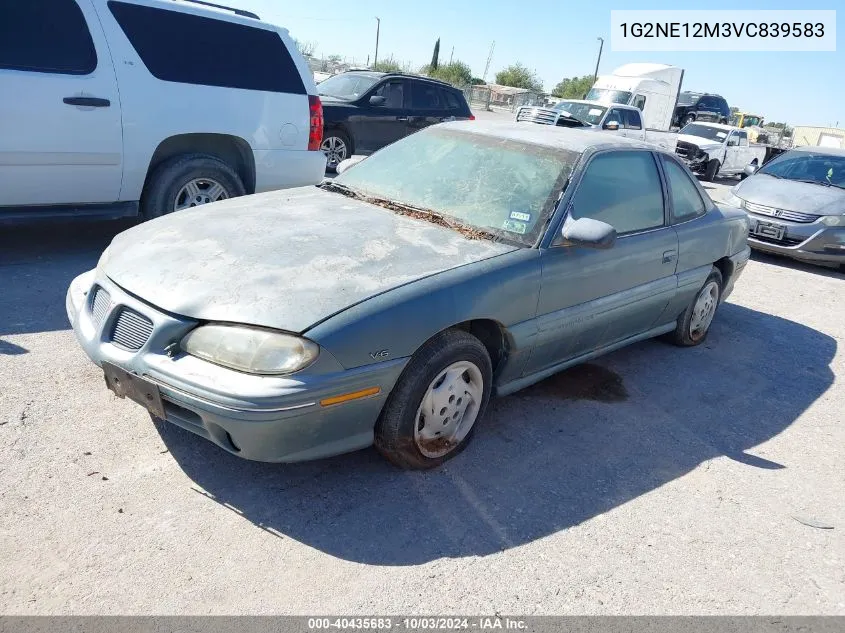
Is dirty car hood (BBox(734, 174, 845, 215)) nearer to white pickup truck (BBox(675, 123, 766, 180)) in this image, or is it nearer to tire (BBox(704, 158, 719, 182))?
white pickup truck (BBox(675, 123, 766, 180))

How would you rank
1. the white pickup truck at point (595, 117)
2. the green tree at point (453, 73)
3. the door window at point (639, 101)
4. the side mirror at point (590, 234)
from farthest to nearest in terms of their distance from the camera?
the green tree at point (453, 73) < the door window at point (639, 101) < the white pickup truck at point (595, 117) < the side mirror at point (590, 234)

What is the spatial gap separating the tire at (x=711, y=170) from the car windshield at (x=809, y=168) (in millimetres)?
8324

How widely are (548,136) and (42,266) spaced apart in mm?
3948

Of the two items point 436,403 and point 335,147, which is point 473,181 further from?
point 335,147

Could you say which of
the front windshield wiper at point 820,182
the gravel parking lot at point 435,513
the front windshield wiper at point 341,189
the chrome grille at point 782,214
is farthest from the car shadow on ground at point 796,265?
the front windshield wiper at point 341,189

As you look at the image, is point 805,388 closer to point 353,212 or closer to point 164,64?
point 353,212

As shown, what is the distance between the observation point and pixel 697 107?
96.1 feet

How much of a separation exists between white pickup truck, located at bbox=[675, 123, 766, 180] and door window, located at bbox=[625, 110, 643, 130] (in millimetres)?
1700

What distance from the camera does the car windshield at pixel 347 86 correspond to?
1197 cm

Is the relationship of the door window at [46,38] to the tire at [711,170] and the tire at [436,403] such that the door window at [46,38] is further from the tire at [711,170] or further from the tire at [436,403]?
the tire at [711,170]

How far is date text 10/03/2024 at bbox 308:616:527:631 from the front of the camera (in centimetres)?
244

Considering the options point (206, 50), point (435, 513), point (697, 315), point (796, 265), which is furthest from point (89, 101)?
point (796, 265)

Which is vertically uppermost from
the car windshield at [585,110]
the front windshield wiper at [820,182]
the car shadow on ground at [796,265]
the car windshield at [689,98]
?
the car windshield at [689,98]

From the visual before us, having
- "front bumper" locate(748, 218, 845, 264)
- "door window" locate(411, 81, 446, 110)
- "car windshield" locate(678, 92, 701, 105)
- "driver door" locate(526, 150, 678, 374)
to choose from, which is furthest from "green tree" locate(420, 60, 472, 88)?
"driver door" locate(526, 150, 678, 374)
